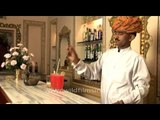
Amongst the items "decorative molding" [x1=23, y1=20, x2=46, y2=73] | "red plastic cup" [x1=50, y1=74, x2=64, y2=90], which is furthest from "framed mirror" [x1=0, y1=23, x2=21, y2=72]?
"red plastic cup" [x1=50, y1=74, x2=64, y2=90]

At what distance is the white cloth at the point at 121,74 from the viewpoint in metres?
1.57

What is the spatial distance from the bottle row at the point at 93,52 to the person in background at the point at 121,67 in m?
1.87

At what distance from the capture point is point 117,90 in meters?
1.73

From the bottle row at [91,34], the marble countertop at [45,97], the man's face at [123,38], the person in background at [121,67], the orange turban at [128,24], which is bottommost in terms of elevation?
the marble countertop at [45,97]

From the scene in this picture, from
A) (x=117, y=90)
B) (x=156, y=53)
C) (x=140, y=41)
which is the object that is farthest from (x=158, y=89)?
(x=117, y=90)

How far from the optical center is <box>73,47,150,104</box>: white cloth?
1.57 metres

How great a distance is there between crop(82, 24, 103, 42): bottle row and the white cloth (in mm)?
1900

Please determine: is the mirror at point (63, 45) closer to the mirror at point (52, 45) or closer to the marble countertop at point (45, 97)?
the mirror at point (52, 45)

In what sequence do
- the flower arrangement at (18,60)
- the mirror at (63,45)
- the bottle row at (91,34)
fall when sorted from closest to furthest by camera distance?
the flower arrangement at (18,60)
the bottle row at (91,34)
the mirror at (63,45)

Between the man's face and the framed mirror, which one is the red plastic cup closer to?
the man's face

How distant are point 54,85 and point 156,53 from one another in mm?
1211

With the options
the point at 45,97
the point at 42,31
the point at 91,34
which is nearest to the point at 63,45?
the point at 42,31

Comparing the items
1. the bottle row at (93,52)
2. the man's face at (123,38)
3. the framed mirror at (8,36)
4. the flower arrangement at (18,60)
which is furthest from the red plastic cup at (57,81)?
the framed mirror at (8,36)
